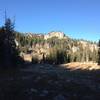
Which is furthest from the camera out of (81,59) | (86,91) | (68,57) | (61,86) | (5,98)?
(81,59)

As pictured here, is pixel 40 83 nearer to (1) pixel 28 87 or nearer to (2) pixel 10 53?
(1) pixel 28 87

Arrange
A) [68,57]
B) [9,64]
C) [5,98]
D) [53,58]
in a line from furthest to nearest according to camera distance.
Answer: [68,57] → [53,58] → [9,64] → [5,98]

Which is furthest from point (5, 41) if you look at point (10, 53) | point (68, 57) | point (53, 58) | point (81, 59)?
point (81, 59)

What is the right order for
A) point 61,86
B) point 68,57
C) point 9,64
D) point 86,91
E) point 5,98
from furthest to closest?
point 68,57
point 9,64
point 61,86
point 86,91
point 5,98

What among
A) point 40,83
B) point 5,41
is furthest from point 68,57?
point 40,83

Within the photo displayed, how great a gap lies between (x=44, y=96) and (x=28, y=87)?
3.93 metres

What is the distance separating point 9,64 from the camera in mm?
59844

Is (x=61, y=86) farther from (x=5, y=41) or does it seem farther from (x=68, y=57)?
(x=68, y=57)

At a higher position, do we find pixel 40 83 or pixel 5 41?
pixel 5 41

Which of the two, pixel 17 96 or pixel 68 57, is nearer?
pixel 17 96

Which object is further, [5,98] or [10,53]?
[10,53]

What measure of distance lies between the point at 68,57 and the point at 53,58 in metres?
13.5

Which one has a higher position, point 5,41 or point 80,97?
point 5,41

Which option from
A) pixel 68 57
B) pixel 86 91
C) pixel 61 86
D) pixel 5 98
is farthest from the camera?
pixel 68 57
